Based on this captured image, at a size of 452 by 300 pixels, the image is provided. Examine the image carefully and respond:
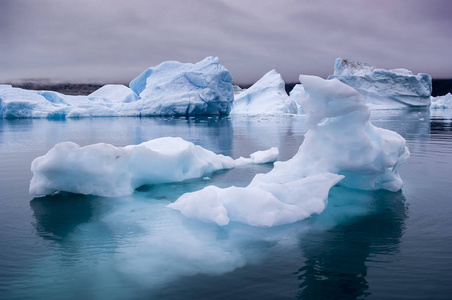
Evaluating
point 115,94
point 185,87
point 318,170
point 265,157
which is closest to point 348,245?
point 318,170

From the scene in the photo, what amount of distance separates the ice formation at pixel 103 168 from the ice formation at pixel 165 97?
1030 inches

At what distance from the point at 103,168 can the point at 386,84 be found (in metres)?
49.3

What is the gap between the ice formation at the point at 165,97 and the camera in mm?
33000

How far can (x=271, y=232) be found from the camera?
14.4ft

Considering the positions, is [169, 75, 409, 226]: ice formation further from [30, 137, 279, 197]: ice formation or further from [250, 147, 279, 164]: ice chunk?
[250, 147, 279, 164]: ice chunk

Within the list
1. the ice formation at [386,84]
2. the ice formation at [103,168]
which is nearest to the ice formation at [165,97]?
the ice formation at [386,84]

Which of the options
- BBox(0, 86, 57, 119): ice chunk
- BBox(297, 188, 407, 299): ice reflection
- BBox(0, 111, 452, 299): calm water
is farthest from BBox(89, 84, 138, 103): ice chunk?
BBox(297, 188, 407, 299): ice reflection

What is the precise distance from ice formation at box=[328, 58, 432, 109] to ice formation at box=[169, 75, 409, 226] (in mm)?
42657

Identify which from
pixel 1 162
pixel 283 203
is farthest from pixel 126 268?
pixel 1 162

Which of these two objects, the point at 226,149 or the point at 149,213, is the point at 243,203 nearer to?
the point at 149,213

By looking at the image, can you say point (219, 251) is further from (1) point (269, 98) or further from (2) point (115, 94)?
(2) point (115, 94)

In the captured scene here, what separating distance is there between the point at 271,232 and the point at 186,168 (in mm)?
3852

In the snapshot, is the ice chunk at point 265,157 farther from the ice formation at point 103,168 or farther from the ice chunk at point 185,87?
the ice chunk at point 185,87

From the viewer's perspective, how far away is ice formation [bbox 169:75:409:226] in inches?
187
